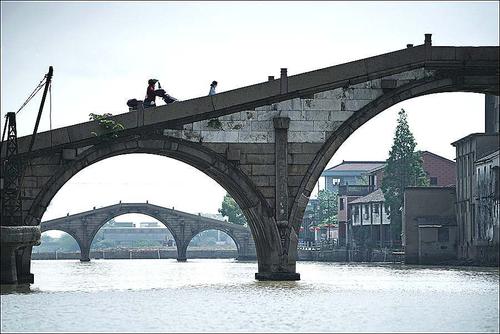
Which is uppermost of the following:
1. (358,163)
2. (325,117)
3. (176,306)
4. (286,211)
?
(358,163)

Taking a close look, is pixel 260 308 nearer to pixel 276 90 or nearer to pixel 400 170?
pixel 276 90

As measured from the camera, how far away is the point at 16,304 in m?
38.0

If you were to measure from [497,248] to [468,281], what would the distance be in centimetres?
2790

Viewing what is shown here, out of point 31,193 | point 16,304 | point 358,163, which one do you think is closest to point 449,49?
point 31,193

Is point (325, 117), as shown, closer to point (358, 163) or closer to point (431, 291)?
point (431, 291)

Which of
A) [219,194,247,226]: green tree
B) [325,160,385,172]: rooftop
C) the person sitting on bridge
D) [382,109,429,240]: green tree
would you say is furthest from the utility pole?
[325,160,385,172]: rooftop

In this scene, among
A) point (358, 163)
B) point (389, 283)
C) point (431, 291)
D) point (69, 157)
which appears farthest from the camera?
point (358, 163)

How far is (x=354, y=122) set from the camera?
49812 millimetres

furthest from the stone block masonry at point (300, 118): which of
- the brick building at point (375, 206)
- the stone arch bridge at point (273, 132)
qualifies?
the brick building at point (375, 206)

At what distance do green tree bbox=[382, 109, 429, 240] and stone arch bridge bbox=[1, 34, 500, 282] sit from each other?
201 ft

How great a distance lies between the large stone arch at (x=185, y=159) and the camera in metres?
48.0

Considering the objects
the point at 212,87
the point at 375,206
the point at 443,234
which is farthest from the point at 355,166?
the point at 212,87

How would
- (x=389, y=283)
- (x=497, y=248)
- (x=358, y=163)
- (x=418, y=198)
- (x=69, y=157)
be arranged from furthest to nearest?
(x=358, y=163) → (x=418, y=198) → (x=497, y=248) → (x=389, y=283) → (x=69, y=157)

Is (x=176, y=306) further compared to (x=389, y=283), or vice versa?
(x=389, y=283)
